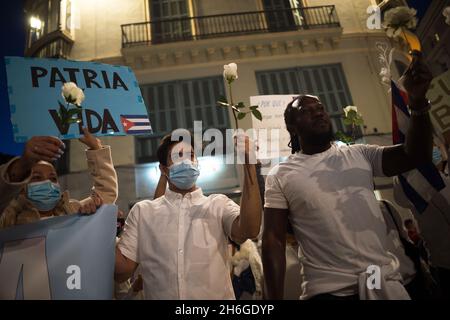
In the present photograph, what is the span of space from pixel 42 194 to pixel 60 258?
1.61 feet

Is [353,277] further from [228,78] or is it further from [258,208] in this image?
[228,78]

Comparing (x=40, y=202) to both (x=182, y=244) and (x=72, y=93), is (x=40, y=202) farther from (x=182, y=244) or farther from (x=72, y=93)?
(x=182, y=244)

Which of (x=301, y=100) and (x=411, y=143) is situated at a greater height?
(x=301, y=100)

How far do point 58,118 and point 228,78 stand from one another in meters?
1.72

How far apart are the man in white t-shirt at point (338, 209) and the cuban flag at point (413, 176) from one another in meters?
0.30

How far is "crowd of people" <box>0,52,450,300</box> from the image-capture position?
1571 mm

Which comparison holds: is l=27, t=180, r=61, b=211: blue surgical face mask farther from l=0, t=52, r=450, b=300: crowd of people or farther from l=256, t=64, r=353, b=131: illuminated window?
l=256, t=64, r=353, b=131: illuminated window

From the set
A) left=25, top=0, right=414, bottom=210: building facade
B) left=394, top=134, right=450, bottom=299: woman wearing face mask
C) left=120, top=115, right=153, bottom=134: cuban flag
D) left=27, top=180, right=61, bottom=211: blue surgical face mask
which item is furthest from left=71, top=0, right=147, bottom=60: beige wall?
left=394, top=134, right=450, bottom=299: woman wearing face mask

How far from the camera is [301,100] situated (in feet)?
6.84

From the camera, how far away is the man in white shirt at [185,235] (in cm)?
171

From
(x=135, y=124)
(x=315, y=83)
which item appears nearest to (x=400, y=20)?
(x=135, y=124)

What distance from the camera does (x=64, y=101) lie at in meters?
2.93

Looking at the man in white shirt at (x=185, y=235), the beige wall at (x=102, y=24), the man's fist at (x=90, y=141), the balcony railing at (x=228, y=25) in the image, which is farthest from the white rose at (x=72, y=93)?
the beige wall at (x=102, y=24)
